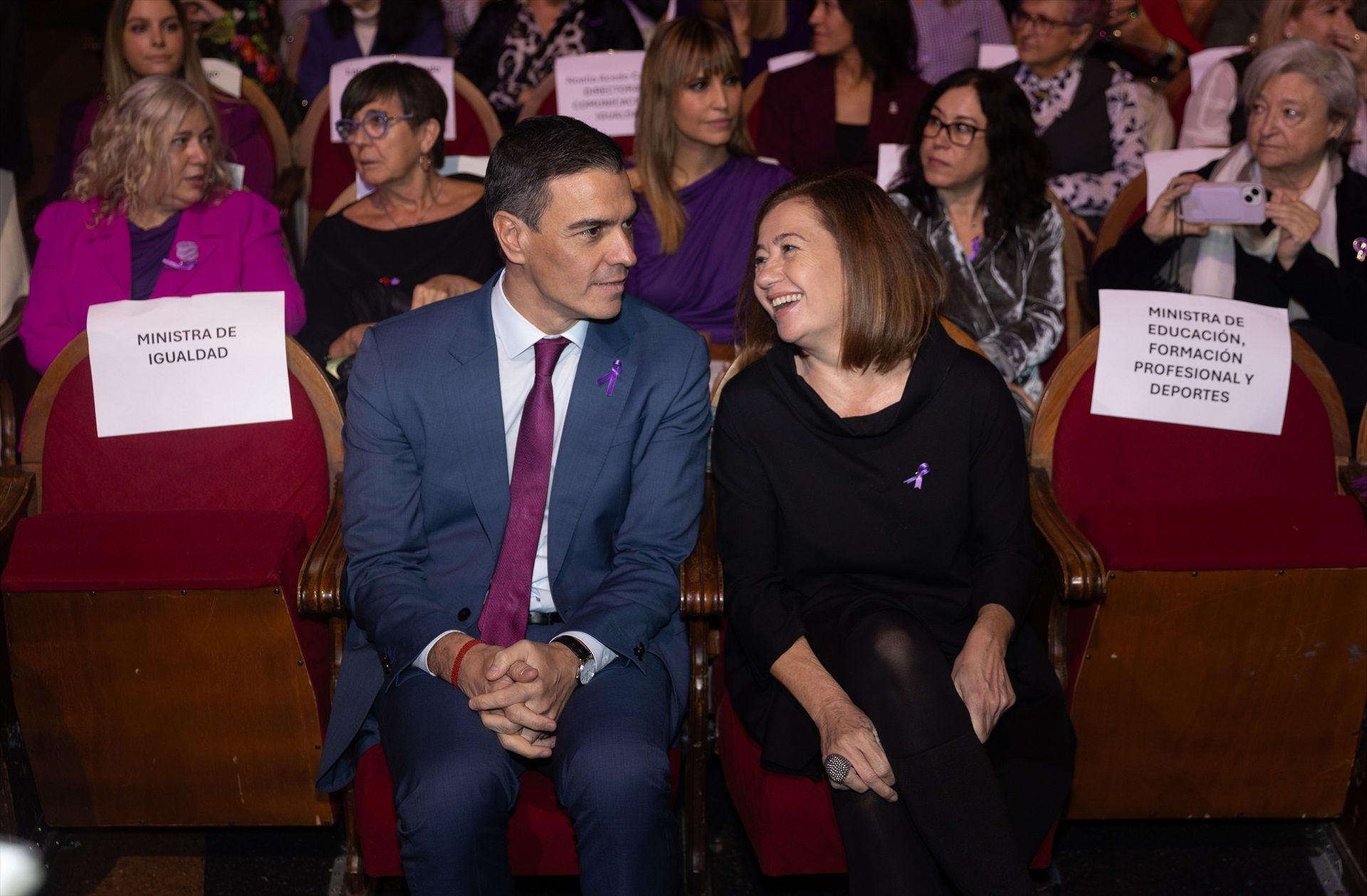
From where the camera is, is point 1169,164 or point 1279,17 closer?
point 1169,164

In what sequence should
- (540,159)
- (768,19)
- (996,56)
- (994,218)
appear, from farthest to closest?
(768,19) → (996,56) → (994,218) → (540,159)

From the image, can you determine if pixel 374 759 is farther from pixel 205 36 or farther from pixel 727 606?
pixel 205 36

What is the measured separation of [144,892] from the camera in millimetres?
2613

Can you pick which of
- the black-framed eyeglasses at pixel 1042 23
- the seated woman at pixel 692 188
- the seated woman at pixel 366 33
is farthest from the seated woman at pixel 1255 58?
the seated woman at pixel 366 33

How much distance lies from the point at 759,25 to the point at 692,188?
4.73 feet

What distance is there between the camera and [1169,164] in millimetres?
3635

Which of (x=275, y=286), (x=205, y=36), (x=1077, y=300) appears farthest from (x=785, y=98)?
(x=205, y=36)

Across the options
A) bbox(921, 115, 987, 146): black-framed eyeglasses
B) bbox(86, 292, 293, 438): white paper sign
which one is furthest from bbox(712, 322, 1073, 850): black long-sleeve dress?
bbox(921, 115, 987, 146): black-framed eyeglasses

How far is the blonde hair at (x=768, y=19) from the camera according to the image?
4.82 meters

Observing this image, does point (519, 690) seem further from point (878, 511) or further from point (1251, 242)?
point (1251, 242)

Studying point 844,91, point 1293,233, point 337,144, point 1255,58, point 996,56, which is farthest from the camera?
point 996,56

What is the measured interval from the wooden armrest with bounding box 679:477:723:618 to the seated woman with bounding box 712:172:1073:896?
34 mm

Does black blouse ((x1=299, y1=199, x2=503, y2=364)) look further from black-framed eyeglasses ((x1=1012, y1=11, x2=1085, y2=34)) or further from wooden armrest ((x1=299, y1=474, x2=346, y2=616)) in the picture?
black-framed eyeglasses ((x1=1012, y1=11, x2=1085, y2=34))

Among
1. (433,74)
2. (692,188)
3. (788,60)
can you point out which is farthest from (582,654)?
(788,60)
